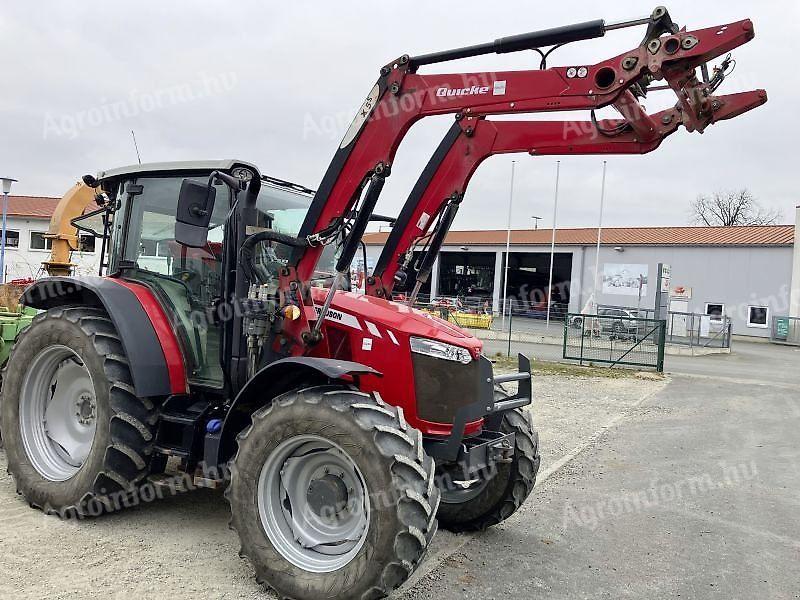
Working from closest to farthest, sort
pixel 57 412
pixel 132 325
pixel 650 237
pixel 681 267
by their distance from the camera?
pixel 132 325 → pixel 57 412 → pixel 681 267 → pixel 650 237

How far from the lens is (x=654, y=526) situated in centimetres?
536

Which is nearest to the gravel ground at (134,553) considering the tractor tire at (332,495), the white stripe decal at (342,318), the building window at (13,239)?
→ the tractor tire at (332,495)

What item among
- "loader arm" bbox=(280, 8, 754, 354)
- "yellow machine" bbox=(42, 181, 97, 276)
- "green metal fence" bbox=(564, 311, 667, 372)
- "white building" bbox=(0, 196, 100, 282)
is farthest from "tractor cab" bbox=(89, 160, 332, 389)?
"white building" bbox=(0, 196, 100, 282)

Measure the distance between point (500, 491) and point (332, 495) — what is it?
156 centimetres

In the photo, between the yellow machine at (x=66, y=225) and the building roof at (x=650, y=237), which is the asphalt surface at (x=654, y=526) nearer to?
the yellow machine at (x=66, y=225)

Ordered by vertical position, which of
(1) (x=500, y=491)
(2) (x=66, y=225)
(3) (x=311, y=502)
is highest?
(2) (x=66, y=225)

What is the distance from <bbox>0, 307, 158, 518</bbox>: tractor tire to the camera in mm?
4398

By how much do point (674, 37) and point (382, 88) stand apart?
1.77 meters

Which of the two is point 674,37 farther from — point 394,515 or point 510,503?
point 510,503

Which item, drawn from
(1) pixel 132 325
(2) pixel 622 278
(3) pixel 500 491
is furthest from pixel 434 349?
(2) pixel 622 278

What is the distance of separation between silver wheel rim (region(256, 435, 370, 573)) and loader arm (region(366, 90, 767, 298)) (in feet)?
5.94

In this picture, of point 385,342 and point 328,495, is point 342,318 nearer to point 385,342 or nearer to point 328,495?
point 385,342

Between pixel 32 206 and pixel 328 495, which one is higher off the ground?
pixel 32 206

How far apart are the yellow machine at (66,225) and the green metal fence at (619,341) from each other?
41.8 feet
